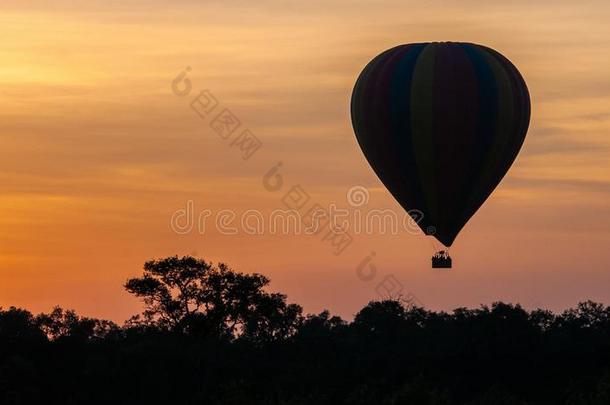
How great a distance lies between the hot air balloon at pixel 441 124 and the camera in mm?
76625

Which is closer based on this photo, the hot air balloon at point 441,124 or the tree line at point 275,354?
the hot air balloon at point 441,124

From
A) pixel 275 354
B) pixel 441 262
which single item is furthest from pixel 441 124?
pixel 275 354

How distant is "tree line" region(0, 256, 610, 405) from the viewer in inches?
3893

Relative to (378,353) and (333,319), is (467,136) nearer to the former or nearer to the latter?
(378,353)

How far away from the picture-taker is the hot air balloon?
76625 millimetres

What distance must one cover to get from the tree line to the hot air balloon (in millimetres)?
8273

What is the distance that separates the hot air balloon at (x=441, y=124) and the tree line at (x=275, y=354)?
827cm

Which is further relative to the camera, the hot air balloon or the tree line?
the tree line

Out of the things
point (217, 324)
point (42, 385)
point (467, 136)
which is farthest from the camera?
point (217, 324)

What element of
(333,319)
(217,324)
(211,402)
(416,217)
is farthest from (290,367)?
(333,319)

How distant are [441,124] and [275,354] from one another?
54434 millimetres

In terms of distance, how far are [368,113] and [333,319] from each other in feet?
355

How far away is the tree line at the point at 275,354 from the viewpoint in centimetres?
9888

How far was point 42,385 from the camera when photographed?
10019cm
